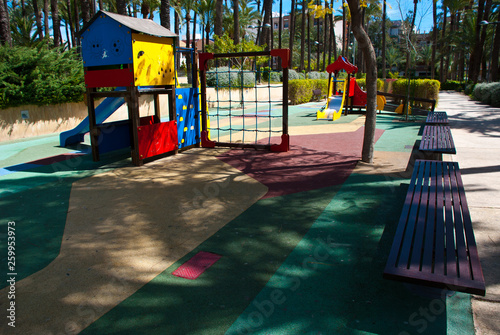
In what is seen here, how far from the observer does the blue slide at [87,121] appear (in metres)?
9.50

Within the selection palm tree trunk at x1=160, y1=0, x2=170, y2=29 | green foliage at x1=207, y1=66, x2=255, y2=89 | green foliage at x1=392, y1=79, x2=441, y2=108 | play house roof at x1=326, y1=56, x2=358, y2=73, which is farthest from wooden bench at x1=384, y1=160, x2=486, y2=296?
green foliage at x1=207, y1=66, x2=255, y2=89

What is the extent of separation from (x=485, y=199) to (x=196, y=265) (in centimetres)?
428

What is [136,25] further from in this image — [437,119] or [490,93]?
[490,93]

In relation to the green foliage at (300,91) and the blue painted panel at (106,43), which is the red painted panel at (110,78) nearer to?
the blue painted panel at (106,43)

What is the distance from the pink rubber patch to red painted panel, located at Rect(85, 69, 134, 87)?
500 centimetres

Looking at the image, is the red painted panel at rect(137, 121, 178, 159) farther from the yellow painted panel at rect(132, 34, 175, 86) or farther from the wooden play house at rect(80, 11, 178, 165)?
the yellow painted panel at rect(132, 34, 175, 86)

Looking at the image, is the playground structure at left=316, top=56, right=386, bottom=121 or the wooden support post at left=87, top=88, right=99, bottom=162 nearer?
the wooden support post at left=87, top=88, right=99, bottom=162

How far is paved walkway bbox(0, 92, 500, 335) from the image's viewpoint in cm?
277

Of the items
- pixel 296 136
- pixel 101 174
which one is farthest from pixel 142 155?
pixel 296 136

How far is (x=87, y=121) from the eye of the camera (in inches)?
389

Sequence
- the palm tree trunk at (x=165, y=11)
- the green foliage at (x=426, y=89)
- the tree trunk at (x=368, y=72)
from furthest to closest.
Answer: the green foliage at (x=426, y=89)
the palm tree trunk at (x=165, y=11)
the tree trunk at (x=368, y=72)

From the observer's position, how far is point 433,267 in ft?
8.73

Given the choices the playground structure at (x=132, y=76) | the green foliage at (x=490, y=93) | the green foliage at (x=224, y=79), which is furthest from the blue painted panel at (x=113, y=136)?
the green foliage at (x=490, y=93)

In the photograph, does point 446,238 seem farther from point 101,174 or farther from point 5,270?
point 101,174
